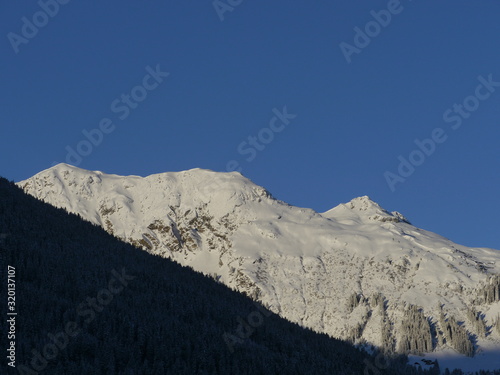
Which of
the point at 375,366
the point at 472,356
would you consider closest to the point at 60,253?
the point at 375,366

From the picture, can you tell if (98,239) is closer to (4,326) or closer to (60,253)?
(60,253)

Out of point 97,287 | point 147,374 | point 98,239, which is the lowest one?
point 147,374

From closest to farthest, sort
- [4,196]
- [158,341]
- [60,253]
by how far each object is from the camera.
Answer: [158,341] → [60,253] → [4,196]

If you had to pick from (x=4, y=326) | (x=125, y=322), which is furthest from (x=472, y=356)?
(x=4, y=326)

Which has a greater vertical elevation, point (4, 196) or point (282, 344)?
point (4, 196)

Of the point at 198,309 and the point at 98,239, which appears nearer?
the point at 198,309

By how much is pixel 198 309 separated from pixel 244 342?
38.0ft

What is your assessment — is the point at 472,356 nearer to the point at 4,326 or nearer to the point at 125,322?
the point at 125,322

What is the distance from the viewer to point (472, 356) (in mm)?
188375

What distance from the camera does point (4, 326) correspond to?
50.9 m

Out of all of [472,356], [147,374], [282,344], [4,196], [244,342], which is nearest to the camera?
[147,374]

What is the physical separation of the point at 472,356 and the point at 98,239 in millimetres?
126909

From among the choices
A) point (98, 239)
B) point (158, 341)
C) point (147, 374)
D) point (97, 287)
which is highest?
point (98, 239)

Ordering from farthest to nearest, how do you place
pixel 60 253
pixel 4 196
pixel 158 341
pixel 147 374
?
pixel 4 196
pixel 60 253
pixel 158 341
pixel 147 374
